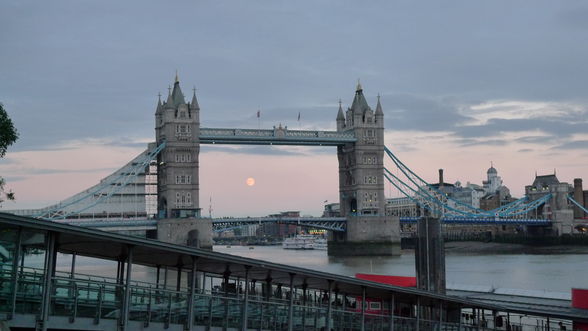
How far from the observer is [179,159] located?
236ft

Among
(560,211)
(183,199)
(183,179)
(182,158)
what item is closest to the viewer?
(183,199)

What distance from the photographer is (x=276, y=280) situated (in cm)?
1473

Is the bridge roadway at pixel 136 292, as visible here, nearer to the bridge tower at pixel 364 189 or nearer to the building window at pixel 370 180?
the bridge tower at pixel 364 189

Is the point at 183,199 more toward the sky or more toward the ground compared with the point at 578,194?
more toward the ground

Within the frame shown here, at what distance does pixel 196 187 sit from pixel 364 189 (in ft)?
56.7

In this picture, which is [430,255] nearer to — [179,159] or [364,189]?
[179,159]

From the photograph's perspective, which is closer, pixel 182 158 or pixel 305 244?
pixel 182 158

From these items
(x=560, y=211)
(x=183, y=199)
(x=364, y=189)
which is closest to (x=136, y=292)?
(x=183, y=199)

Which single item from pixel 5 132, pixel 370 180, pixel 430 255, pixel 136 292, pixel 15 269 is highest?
pixel 370 180

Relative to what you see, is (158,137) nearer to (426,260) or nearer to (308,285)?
(426,260)

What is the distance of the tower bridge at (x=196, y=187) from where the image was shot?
221 ft

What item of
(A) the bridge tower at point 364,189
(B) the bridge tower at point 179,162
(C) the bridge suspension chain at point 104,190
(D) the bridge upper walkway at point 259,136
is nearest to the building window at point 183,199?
(B) the bridge tower at point 179,162

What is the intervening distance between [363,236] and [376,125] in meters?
12.3

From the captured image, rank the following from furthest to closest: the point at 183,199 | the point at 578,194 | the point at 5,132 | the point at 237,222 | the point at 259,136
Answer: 1. the point at 578,194
2. the point at 259,136
3. the point at 183,199
4. the point at 237,222
5. the point at 5,132
